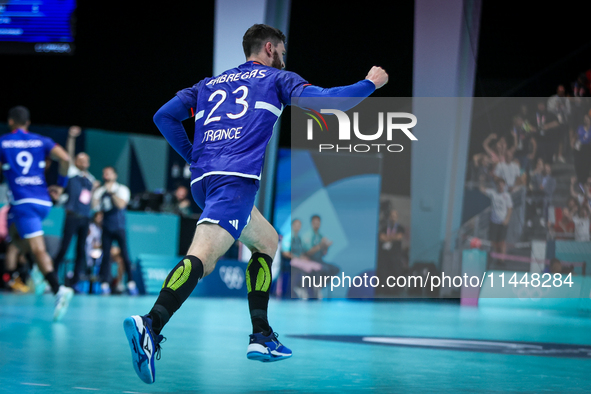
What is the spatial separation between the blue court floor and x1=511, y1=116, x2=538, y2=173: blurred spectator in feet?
6.57

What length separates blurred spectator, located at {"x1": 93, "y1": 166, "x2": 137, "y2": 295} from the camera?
10250 mm

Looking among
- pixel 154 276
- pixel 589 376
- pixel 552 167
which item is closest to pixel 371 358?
pixel 589 376

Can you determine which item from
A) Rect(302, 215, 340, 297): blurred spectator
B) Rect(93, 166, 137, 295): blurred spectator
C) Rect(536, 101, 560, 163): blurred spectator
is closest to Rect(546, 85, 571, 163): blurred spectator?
Rect(536, 101, 560, 163): blurred spectator

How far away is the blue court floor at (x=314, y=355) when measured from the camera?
2869 mm

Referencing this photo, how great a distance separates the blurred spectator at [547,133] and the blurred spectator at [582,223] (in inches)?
35.4

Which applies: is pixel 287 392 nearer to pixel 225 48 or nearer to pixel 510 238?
pixel 510 238

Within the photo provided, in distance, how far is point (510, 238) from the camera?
7.92 metres

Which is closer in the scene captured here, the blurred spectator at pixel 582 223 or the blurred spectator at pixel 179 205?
the blurred spectator at pixel 582 223

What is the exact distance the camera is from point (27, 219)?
6.25m

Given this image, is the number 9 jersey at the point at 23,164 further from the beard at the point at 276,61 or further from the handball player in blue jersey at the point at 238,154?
the beard at the point at 276,61

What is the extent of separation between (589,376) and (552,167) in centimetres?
510

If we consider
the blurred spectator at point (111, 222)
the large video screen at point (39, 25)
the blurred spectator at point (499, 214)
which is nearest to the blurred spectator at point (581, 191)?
the blurred spectator at point (499, 214)

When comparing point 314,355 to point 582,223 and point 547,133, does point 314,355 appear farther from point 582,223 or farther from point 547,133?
point 547,133

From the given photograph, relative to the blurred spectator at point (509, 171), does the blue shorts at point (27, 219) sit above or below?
below
